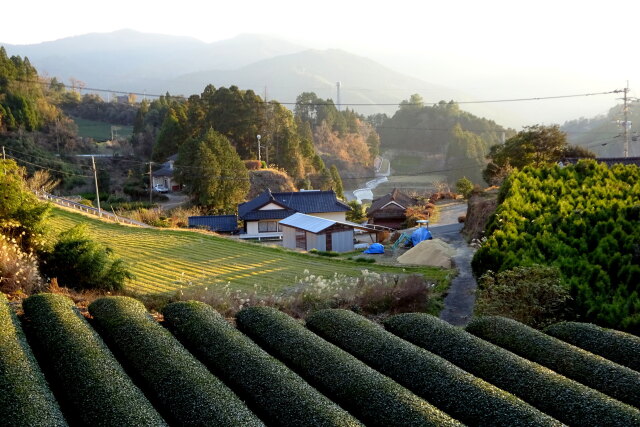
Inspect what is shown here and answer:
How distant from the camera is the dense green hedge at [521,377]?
6.64 metres

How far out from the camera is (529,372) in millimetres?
7641

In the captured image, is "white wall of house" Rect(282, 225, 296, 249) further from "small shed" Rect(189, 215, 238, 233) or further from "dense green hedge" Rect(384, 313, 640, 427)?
"dense green hedge" Rect(384, 313, 640, 427)

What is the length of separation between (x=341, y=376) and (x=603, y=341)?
4306 millimetres

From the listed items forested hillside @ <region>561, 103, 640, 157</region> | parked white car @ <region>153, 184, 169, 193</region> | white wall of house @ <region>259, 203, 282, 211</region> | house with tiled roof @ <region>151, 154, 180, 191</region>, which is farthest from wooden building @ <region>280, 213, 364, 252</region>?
forested hillside @ <region>561, 103, 640, 157</region>

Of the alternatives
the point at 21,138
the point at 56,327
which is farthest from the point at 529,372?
the point at 21,138

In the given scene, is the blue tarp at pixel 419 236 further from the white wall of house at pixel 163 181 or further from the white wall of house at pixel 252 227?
the white wall of house at pixel 163 181

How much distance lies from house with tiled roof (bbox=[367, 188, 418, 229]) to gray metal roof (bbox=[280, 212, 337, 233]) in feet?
31.0

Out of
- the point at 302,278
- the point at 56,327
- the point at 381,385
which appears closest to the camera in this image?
the point at 381,385

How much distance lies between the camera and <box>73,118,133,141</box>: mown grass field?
67.6 metres

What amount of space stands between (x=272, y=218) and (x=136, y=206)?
9632 mm

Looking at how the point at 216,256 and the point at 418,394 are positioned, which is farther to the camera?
the point at 216,256

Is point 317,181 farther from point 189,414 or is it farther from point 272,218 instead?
point 189,414

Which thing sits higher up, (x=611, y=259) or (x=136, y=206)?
(x=611, y=259)

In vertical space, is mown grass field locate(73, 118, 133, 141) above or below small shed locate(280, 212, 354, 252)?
above
